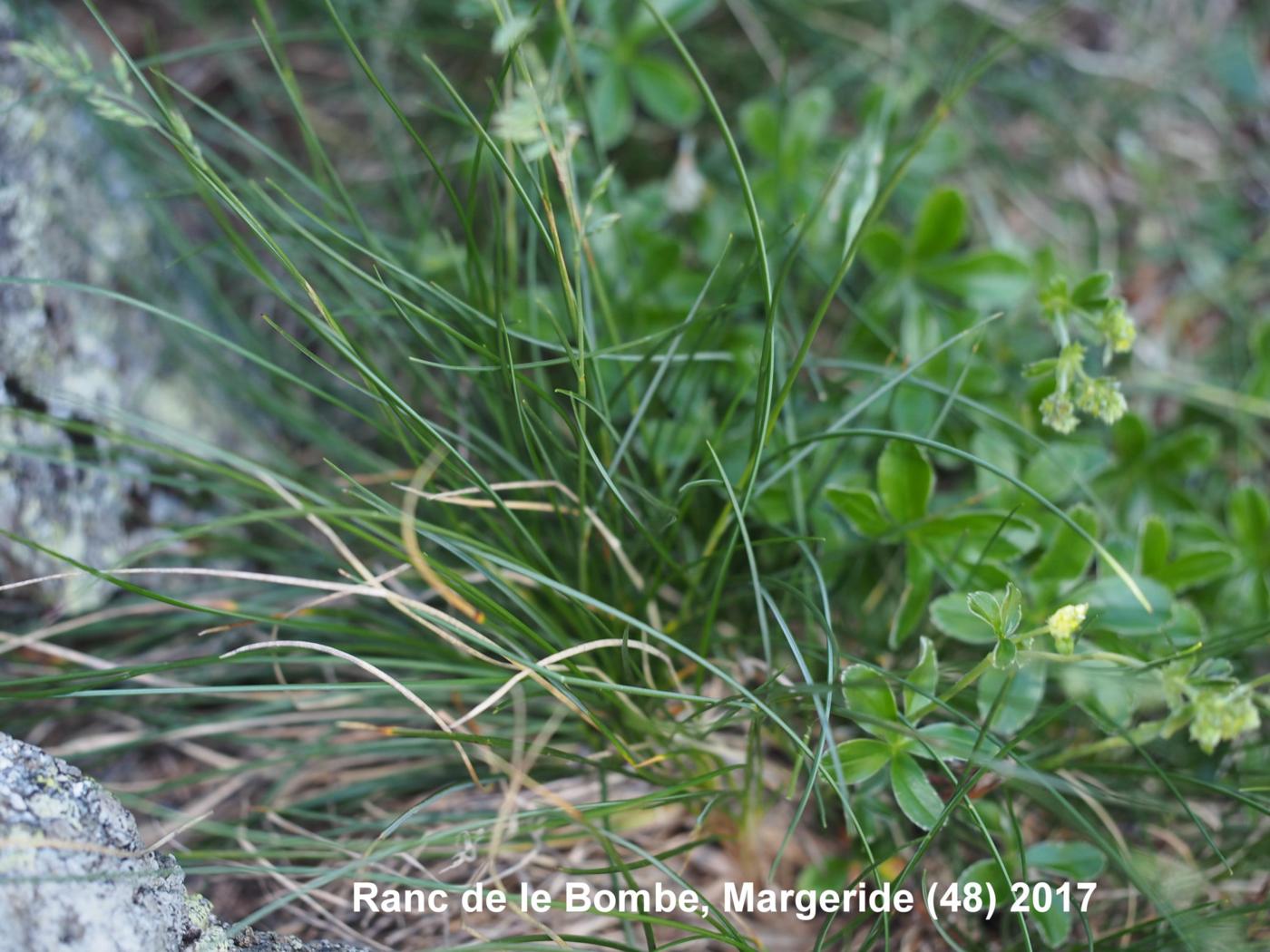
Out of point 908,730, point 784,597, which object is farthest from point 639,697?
point 908,730

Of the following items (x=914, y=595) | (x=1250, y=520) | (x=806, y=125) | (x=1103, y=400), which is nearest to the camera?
(x=1103, y=400)

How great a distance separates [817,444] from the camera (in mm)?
1618

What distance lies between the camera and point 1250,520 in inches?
69.6

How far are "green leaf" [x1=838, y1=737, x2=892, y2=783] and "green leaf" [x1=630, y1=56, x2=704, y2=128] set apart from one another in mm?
1311

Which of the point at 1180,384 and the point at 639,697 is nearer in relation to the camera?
the point at 639,697

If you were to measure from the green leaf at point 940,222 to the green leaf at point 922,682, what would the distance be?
86cm

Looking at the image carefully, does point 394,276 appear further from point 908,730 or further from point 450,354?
point 908,730

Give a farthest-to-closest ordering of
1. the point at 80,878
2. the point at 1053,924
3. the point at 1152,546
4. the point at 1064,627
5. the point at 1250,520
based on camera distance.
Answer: the point at 1250,520 < the point at 1152,546 < the point at 1053,924 < the point at 1064,627 < the point at 80,878

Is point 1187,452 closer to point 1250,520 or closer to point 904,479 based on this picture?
point 1250,520

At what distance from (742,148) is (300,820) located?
1.67 m

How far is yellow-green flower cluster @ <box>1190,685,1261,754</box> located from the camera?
3.79 feet

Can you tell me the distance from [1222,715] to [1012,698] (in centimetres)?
31

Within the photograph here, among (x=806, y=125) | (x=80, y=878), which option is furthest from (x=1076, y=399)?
(x=80, y=878)

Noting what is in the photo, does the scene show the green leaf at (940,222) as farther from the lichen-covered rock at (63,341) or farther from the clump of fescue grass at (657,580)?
the lichen-covered rock at (63,341)
